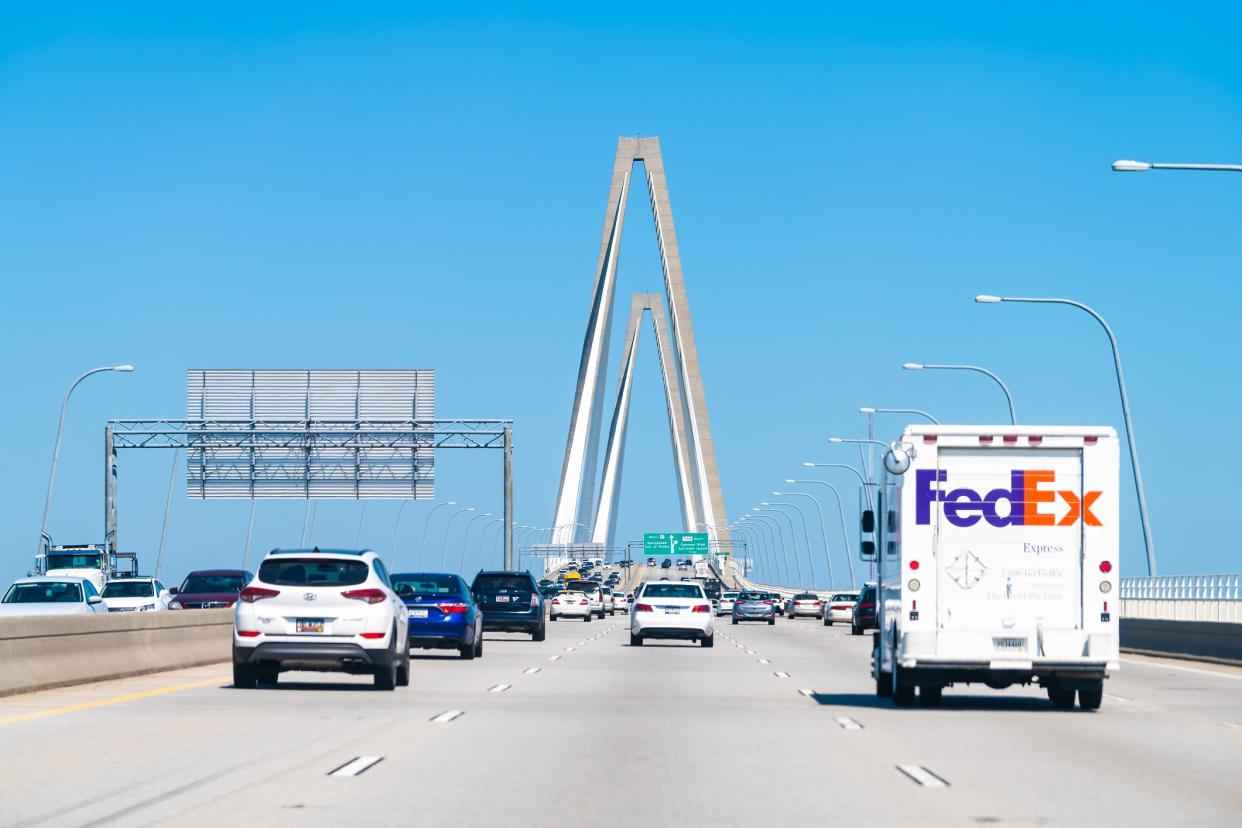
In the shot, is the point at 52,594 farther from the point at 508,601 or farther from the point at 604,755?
the point at 604,755

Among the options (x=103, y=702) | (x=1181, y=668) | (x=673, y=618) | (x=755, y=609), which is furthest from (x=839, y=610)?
(x=103, y=702)

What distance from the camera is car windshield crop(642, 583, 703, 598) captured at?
1777 inches

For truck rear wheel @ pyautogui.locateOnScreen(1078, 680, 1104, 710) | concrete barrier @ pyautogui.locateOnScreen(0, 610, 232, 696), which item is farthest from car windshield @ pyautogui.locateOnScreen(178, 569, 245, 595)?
truck rear wheel @ pyautogui.locateOnScreen(1078, 680, 1104, 710)

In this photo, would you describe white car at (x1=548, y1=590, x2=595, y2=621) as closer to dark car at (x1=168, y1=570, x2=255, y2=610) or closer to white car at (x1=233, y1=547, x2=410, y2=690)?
dark car at (x1=168, y1=570, x2=255, y2=610)

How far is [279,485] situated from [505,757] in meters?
50.4

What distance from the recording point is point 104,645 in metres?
26.6

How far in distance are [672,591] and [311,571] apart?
72.5ft

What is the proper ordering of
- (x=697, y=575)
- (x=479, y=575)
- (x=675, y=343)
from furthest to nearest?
(x=697, y=575) → (x=675, y=343) → (x=479, y=575)

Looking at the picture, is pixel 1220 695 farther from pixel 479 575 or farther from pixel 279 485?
pixel 279 485

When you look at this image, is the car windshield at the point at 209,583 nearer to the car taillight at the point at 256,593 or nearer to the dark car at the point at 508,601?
the dark car at the point at 508,601

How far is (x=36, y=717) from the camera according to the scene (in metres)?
18.8

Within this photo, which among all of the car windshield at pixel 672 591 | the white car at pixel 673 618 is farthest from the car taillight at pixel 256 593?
the car windshield at pixel 672 591

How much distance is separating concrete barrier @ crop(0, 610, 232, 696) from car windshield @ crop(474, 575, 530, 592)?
13.1m

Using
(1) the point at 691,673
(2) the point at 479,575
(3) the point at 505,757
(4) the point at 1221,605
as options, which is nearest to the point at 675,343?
(2) the point at 479,575
